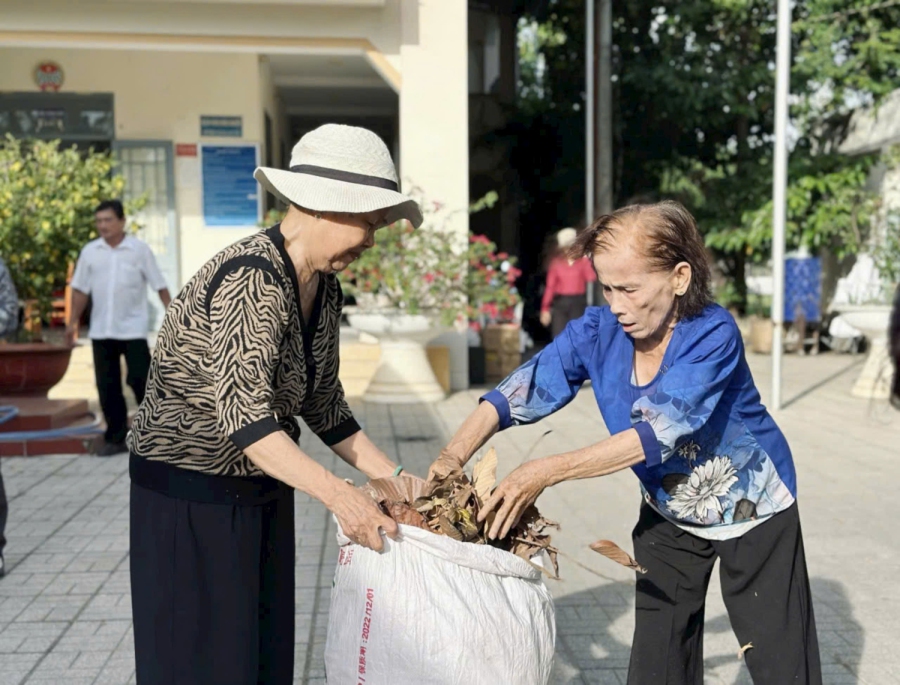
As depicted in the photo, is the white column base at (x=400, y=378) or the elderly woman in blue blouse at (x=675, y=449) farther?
the white column base at (x=400, y=378)

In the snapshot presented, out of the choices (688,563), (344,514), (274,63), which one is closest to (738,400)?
(688,563)

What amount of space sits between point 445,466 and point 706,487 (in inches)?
26.5

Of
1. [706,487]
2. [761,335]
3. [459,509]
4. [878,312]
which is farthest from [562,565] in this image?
[761,335]

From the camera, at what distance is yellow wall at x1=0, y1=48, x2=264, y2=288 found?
40.8ft

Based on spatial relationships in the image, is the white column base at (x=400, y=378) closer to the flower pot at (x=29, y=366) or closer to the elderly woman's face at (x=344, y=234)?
the flower pot at (x=29, y=366)

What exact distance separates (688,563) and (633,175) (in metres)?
14.9

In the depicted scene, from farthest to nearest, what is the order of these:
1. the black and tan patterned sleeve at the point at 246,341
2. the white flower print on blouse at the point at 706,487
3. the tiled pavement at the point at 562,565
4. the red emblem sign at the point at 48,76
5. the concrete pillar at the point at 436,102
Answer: the red emblem sign at the point at 48,76 < the concrete pillar at the point at 436,102 < the tiled pavement at the point at 562,565 < the white flower print on blouse at the point at 706,487 < the black and tan patterned sleeve at the point at 246,341

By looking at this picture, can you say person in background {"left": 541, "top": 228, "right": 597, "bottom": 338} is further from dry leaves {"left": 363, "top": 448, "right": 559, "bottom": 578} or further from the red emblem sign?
dry leaves {"left": 363, "top": 448, "right": 559, "bottom": 578}

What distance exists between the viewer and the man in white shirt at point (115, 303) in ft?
24.5

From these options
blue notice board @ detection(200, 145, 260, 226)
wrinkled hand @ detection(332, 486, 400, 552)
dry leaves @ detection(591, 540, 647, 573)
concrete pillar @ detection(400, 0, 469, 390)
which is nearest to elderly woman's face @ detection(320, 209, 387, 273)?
wrinkled hand @ detection(332, 486, 400, 552)

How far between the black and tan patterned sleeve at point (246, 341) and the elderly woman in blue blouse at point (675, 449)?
1.78 feet

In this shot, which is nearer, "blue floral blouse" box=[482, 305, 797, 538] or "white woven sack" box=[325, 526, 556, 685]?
"white woven sack" box=[325, 526, 556, 685]

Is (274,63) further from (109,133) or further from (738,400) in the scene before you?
(738,400)

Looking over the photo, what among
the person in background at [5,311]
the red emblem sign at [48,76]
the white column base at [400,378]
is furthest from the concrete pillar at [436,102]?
the person in background at [5,311]
